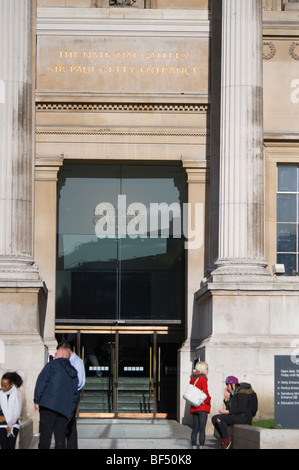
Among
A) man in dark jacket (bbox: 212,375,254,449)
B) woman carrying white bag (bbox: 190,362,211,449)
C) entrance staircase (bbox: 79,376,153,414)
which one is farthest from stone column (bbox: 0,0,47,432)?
man in dark jacket (bbox: 212,375,254,449)

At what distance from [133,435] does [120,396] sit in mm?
5626

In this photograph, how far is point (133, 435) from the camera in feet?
81.6

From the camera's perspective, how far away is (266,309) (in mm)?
25922

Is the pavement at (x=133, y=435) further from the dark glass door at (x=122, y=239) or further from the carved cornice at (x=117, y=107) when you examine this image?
the carved cornice at (x=117, y=107)

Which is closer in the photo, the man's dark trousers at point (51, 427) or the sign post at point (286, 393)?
the man's dark trousers at point (51, 427)

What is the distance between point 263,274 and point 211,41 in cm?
680

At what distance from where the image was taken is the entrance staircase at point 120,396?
99.7 ft

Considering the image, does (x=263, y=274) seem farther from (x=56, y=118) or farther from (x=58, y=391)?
(x=58, y=391)

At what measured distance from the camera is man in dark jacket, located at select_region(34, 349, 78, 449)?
17172 millimetres

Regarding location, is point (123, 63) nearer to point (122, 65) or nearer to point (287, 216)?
point (122, 65)

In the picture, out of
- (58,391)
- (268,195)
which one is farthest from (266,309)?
(58,391)

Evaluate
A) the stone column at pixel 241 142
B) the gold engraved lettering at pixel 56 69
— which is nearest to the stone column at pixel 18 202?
the gold engraved lettering at pixel 56 69

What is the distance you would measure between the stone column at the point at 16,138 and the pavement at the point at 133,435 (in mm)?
4085
